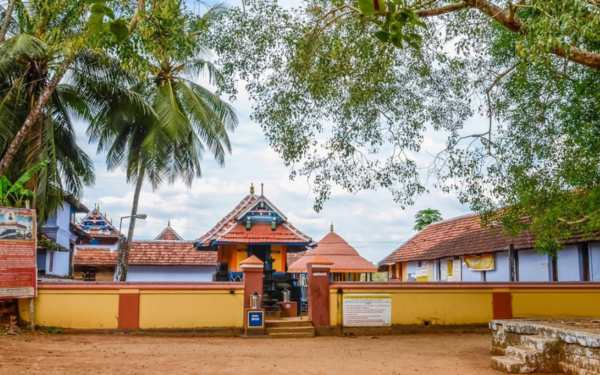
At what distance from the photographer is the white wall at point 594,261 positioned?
57.9 feet

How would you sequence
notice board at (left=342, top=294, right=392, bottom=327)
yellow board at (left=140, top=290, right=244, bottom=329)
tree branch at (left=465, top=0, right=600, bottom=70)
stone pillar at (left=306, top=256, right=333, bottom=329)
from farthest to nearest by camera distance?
notice board at (left=342, top=294, right=392, bottom=327) → stone pillar at (left=306, top=256, right=333, bottom=329) → yellow board at (left=140, top=290, right=244, bottom=329) → tree branch at (left=465, top=0, right=600, bottom=70)

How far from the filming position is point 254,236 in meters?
18.2

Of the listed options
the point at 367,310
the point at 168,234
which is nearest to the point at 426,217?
the point at 168,234

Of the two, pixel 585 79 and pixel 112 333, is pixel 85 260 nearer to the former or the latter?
pixel 112 333

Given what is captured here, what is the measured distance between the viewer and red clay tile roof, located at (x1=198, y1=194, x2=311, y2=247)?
18.2 metres

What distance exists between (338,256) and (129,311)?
6.42 m

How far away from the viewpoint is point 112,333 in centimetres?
1391

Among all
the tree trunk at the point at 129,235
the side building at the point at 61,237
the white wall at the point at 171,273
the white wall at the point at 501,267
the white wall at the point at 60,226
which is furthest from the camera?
the white wall at the point at 171,273

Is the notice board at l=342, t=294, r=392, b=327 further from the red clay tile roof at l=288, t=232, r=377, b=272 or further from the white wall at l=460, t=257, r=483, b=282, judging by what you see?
the white wall at l=460, t=257, r=483, b=282

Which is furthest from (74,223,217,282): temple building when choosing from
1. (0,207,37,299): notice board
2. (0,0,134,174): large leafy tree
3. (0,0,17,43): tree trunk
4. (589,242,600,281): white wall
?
(589,242,600,281): white wall

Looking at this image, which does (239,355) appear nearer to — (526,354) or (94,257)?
(526,354)

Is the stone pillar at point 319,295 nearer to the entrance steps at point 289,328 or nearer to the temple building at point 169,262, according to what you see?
the entrance steps at point 289,328

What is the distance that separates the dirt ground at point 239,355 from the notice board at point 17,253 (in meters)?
1.09

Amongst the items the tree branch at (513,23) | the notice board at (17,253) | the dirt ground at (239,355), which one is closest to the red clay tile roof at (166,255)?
the notice board at (17,253)
